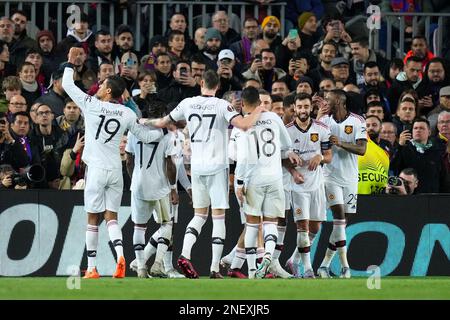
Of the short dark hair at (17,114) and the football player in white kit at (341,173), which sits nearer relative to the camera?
the football player in white kit at (341,173)

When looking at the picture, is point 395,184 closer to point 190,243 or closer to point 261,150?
point 261,150

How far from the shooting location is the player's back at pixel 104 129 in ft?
62.9

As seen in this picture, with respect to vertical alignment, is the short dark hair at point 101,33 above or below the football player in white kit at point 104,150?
above

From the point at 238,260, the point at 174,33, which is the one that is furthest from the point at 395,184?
the point at 174,33

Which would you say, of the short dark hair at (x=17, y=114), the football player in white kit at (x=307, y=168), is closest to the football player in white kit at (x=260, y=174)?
the football player in white kit at (x=307, y=168)

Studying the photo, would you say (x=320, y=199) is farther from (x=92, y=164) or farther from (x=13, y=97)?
(x=13, y=97)

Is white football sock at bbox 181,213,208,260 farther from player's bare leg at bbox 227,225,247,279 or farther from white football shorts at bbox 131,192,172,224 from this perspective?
player's bare leg at bbox 227,225,247,279

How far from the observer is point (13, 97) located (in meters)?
22.0

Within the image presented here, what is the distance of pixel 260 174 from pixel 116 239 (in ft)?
6.16

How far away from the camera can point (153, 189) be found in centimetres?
1984

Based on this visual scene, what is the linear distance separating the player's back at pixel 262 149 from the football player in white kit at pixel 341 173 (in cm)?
161

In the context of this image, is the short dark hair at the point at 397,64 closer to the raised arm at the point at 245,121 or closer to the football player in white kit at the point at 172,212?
the football player in white kit at the point at 172,212
